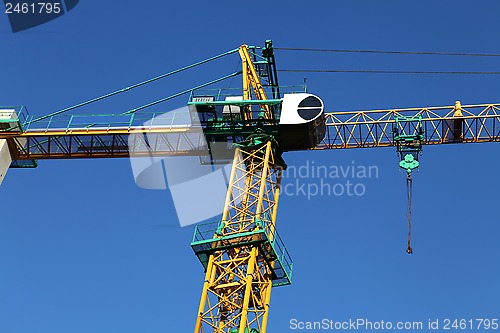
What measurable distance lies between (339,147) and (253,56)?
5823 millimetres

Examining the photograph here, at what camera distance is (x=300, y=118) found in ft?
135

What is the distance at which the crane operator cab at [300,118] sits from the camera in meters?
41.0

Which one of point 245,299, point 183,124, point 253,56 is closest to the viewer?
point 245,299

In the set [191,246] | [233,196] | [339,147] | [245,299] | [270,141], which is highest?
[339,147]

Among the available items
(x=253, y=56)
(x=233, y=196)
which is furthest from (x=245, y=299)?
(x=253, y=56)

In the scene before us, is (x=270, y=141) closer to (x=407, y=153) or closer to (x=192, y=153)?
(x=192, y=153)

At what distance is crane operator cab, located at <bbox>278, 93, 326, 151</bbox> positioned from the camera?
4097 centimetres

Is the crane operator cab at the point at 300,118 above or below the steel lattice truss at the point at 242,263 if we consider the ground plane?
above

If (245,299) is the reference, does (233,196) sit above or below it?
above

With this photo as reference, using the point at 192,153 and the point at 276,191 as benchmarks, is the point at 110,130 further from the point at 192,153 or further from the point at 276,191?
the point at 276,191

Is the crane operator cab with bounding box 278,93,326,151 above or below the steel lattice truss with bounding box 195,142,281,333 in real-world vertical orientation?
above

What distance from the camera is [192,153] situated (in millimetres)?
42812

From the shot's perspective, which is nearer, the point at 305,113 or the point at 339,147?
the point at 305,113

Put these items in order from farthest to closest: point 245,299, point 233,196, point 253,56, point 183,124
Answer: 1. point 253,56
2. point 183,124
3. point 233,196
4. point 245,299
